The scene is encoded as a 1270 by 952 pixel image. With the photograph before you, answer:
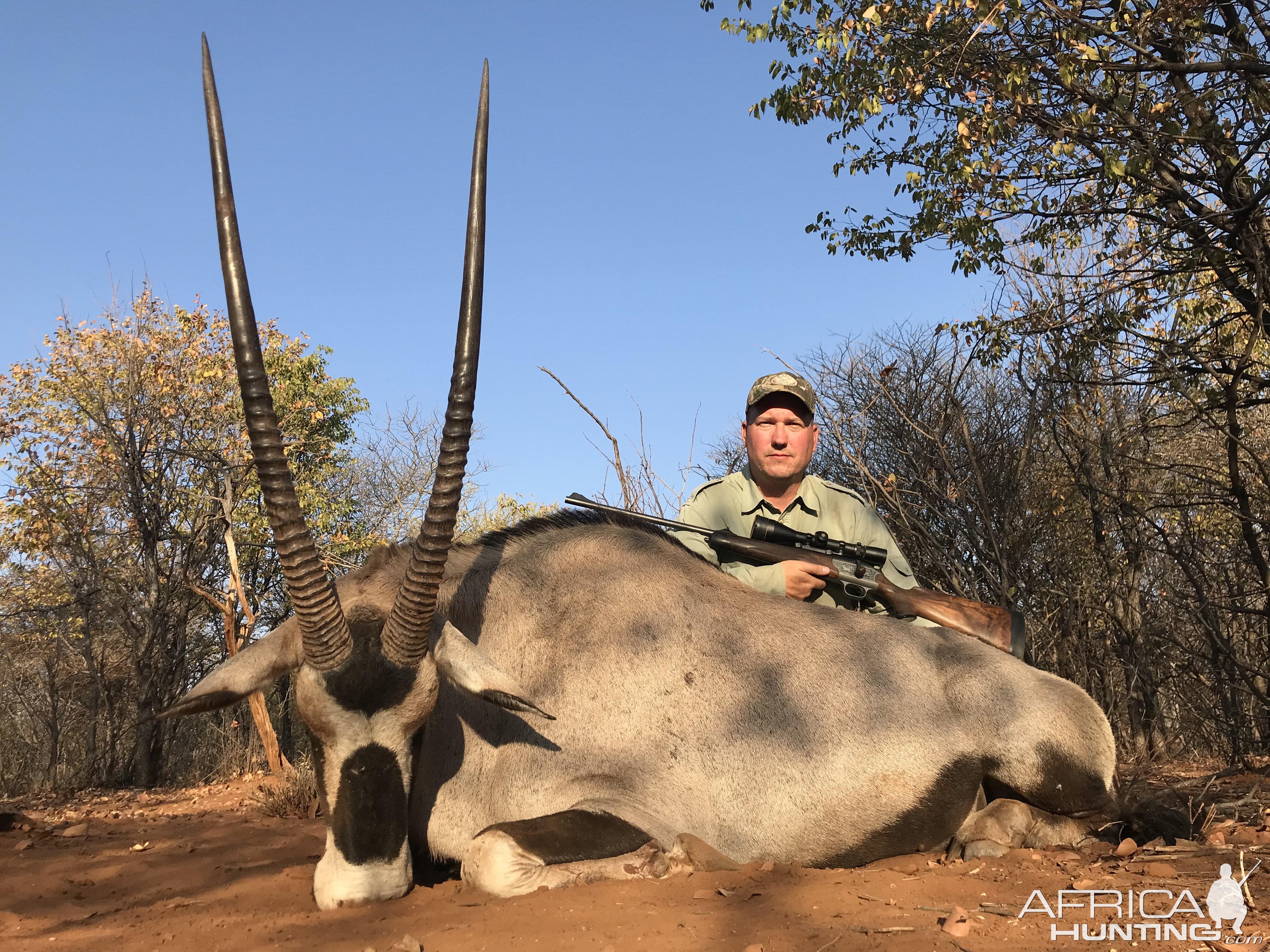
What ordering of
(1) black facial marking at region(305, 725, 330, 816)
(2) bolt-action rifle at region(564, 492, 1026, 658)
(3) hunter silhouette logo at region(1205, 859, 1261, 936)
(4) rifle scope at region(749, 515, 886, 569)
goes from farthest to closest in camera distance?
(4) rifle scope at region(749, 515, 886, 569) → (2) bolt-action rifle at region(564, 492, 1026, 658) → (1) black facial marking at region(305, 725, 330, 816) → (3) hunter silhouette logo at region(1205, 859, 1261, 936)

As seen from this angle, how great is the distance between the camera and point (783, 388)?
21.2ft

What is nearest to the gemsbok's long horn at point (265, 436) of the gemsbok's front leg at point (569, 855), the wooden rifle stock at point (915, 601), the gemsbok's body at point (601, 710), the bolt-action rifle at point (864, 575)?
the gemsbok's body at point (601, 710)

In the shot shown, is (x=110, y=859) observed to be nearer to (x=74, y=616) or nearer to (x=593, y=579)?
(x=593, y=579)

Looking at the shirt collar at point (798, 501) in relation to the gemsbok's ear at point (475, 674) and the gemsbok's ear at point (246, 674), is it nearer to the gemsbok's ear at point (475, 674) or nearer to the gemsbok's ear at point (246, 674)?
the gemsbok's ear at point (475, 674)

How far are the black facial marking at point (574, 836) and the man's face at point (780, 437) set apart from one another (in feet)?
9.16

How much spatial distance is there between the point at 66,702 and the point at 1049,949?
1823 cm

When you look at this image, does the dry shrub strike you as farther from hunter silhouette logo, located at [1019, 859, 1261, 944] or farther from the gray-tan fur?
hunter silhouette logo, located at [1019, 859, 1261, 944]

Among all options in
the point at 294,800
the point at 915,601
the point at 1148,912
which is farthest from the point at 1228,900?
the point at 294,800

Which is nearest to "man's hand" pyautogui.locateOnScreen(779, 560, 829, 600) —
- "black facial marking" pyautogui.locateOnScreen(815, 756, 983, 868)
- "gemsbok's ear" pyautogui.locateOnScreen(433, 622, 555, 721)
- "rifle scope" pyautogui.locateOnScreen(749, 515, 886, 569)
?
"rifle scope" pyautogui.locateOnScreen(749, 515, 886, 569)

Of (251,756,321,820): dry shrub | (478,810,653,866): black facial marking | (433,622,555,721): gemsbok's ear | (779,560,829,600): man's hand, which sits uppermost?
(779,560,829,600): man's hand

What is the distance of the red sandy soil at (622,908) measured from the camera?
10.7 ft

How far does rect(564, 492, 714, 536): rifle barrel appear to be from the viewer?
240 inches

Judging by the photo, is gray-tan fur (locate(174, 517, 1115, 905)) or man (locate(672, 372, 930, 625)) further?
man (locate(672, 372, 930, 625))

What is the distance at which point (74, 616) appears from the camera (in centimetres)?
1552
